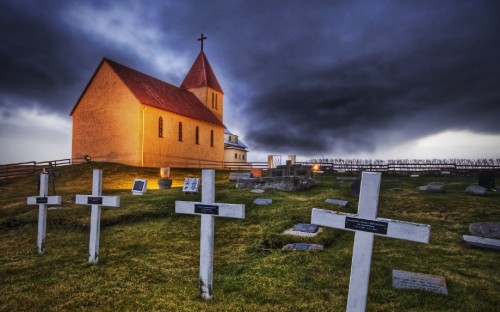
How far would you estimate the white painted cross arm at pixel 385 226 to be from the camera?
3.32 metres

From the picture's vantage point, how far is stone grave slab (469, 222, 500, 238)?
7355 millimetres

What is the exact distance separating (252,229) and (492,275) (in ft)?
17.3

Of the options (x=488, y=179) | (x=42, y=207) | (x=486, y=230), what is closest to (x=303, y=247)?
(x=486, y=230)

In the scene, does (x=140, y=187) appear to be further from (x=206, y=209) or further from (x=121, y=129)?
(x=121, y=129)

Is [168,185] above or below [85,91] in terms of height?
below

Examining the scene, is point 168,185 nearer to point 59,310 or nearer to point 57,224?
point 57,224

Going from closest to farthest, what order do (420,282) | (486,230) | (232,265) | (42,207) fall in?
(420,282) → (232,265) → (42,207) → (486,230)

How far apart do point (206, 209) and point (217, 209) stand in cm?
18

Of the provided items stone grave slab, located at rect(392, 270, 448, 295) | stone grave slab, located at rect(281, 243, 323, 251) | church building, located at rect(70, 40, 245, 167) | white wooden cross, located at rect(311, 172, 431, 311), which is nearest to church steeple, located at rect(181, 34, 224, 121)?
church building, located at rect(70, 40, 245, 167)

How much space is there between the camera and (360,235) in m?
3.48

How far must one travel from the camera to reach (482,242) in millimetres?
6762

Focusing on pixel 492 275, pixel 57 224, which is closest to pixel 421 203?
pixel 492 275

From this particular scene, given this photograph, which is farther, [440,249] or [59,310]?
[440,249]

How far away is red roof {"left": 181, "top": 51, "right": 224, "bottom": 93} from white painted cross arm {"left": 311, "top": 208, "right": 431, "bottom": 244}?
39.2 metres
